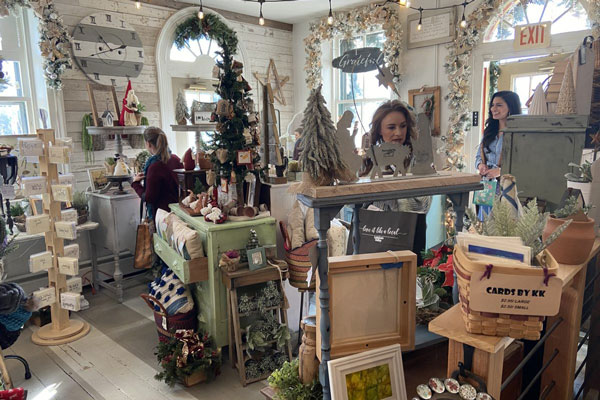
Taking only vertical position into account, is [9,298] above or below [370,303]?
below

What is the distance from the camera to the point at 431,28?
4.99m

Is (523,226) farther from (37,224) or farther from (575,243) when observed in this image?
(37,224)

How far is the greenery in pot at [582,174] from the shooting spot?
1907mm

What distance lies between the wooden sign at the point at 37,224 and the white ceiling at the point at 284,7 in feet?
11.1

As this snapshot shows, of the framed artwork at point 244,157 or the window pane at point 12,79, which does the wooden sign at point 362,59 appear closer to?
the framed artwork at point 244,157

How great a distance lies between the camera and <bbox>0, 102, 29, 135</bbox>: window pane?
171 inches

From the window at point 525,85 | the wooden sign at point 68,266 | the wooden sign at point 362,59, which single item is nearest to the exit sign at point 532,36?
the window at point 525,85

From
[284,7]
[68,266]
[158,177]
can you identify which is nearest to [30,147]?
[68,266]

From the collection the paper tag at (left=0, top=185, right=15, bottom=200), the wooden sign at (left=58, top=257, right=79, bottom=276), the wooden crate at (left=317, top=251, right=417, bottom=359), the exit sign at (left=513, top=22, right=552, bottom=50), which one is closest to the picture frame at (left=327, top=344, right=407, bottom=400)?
the wooden crate at (left=317, top=251, right=417, bottom=359)

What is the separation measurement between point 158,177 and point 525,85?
3806mm

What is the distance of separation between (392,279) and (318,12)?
548 centimetres

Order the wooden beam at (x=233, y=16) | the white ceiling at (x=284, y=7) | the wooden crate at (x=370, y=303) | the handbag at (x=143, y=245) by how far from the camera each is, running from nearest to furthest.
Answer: the wooden crate at (x=370, y=303) → the handbag at (x=143, y=245) → the wooden beam at (x=233, y=16) → the white ceiling at (x=284, y=7)

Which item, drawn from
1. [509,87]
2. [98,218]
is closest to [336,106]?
[509,87]

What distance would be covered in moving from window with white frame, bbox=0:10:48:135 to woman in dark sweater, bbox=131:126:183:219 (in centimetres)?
128
